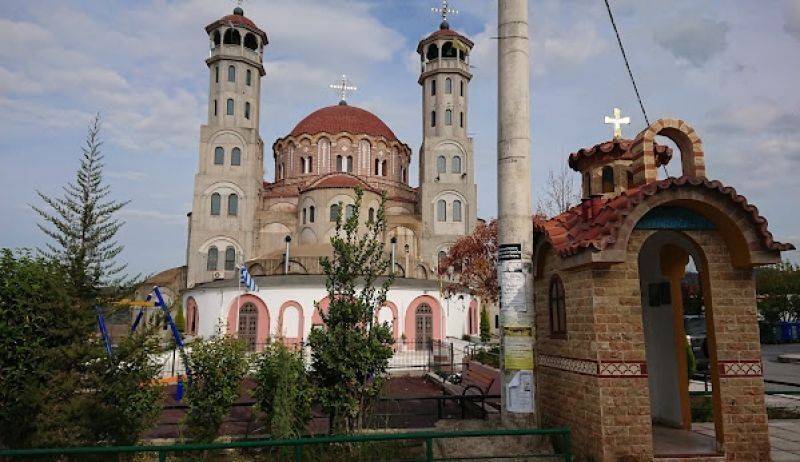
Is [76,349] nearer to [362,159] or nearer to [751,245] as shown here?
[751,245]

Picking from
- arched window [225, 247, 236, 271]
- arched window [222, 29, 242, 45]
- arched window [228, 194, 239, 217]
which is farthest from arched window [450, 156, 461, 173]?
arched window [222, 29, 242, 45]

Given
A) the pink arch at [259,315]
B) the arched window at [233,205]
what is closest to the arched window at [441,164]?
the arched window at [233,205]

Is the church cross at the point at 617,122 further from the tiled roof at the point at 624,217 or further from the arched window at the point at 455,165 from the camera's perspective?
the arched window at the point at 455,165

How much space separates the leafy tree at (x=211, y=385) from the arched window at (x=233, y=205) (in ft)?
127

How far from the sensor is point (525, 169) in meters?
8.35

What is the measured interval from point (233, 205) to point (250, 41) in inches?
573

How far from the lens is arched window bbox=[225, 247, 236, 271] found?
148 feet

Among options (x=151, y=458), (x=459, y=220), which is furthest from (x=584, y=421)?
(x=459, y=220)

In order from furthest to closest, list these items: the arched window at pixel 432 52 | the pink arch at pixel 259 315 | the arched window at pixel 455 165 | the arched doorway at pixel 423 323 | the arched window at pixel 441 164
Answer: the arched window at pixel 432 52, the arched window at pixel 455 165, the arched window at pixel 441 164, the arched doorway at pixel 423 323, the pink arch at pixel 259 315

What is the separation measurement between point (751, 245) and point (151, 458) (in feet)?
27.8

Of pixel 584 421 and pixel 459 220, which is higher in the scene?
pixel 459 220

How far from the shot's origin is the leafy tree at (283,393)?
759 centimetres

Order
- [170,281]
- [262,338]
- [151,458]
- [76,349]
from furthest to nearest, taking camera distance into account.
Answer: [170,281] < [262,338] < [151,458] < [76,349]

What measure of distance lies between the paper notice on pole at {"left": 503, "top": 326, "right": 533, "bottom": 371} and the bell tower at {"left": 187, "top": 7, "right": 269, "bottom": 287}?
3924cm
